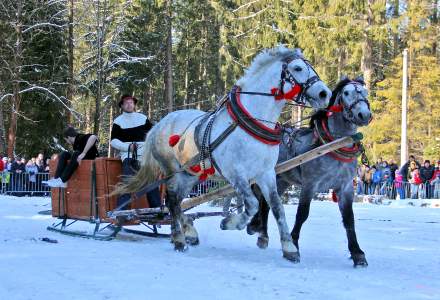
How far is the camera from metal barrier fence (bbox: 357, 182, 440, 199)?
73.2 feet

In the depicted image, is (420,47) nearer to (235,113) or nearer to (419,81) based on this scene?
(419,81)

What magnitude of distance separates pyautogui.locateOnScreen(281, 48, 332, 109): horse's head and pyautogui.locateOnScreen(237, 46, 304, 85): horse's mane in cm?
1

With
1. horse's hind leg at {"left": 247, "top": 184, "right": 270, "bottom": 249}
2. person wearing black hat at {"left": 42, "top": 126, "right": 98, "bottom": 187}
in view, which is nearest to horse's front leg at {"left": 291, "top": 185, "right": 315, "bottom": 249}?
horse's hind leg at {"left": 247, "top": 184, "right": 270, "bottom": 249}

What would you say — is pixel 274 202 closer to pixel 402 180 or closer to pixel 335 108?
pixel 335 108

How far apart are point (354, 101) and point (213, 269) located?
237cm

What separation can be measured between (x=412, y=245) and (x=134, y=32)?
1106 inches

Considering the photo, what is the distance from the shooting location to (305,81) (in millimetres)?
7219

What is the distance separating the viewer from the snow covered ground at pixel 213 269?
5.44 m

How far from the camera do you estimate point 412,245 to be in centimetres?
969

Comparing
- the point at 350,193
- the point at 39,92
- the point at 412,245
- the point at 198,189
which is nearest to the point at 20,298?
the point at 350,193

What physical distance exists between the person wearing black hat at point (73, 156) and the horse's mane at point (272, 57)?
3321 mm

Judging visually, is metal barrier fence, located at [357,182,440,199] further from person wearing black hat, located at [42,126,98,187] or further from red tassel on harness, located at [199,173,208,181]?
red tassel on harness, located at [199,173,208,181]

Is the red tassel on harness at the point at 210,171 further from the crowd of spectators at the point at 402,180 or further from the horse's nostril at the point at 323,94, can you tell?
the crowd of spectators at the point at 402,180

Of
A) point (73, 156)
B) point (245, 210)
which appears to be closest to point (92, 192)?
point (73, 156)
